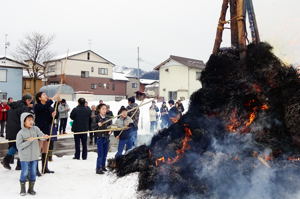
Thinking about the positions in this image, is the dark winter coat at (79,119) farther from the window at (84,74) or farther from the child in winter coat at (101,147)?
the window at (84,74)

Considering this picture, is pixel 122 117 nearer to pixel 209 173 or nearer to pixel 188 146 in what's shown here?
pixel 188 146

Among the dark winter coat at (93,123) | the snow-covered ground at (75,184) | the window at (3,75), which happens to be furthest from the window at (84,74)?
the snow-covered ground at (75,184)

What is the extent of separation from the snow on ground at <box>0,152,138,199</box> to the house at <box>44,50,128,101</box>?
3944 cm

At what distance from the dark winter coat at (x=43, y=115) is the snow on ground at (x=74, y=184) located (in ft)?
3.84

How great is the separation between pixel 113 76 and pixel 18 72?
56.1ft

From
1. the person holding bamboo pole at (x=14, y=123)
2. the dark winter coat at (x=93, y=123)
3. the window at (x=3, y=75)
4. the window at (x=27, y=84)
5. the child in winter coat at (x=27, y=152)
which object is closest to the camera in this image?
the child in winter coat at (x=27, y=152)

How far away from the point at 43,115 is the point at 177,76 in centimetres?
3068

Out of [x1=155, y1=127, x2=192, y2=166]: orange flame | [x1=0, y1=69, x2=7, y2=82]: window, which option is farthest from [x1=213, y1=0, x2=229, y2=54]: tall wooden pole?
[x1=0, y1=69, x2=7, y2=82]: window

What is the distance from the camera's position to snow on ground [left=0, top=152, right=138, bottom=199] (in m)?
5.73

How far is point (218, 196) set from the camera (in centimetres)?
457

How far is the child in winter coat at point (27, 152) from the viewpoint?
5.96 m

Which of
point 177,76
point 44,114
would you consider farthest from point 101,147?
point 177,76

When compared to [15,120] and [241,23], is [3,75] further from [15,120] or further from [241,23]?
[241,23]

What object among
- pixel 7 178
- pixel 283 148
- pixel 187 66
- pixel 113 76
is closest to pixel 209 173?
pixel 283 148
